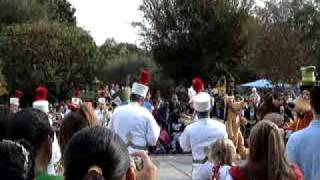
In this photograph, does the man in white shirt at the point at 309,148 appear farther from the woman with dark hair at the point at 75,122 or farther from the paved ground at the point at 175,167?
the paved ground at the point at 175,167

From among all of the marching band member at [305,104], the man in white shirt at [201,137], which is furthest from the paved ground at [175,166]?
the marching band member at [305,104]

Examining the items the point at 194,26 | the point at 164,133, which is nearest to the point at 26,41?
the point at 194,26

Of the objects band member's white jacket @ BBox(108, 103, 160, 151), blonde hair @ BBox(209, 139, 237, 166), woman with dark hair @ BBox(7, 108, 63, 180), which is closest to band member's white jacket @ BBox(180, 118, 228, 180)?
band member's white jacket @ BBox(108, 103, 160, 151)

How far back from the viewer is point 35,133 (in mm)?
4137

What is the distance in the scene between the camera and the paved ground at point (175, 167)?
15430mm

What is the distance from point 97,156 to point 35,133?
1.37 m

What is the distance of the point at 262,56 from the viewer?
4359 cm

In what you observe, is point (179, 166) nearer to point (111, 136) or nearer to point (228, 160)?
point (228, 160)

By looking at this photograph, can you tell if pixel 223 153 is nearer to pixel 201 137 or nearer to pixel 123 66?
pixel 201 137

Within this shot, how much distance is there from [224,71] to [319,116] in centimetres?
4031

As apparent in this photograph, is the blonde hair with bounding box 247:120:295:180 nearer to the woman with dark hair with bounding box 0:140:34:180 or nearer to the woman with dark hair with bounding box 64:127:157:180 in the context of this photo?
the woman with dark hair with bounding box 64:127:157:180

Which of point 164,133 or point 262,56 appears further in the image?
point 262,56

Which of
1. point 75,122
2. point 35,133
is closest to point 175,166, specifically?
point 75,122

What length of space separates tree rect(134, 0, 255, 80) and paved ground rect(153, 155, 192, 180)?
25080 mm
